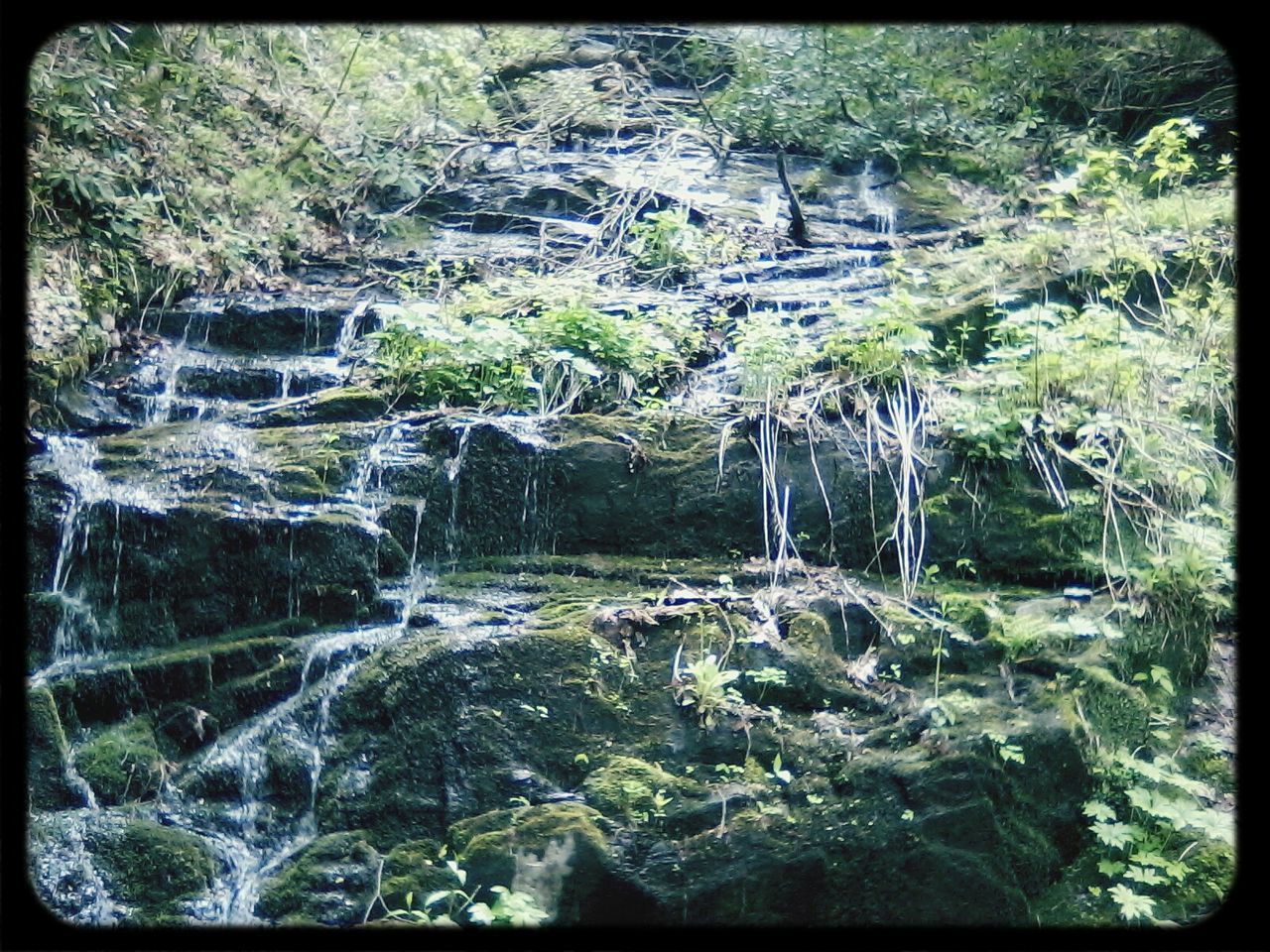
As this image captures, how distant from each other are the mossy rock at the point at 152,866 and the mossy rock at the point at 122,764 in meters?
0.21

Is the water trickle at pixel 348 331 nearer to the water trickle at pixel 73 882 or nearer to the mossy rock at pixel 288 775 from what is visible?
the mossy rock at pixel 288 775

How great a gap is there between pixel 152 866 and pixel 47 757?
0.74 metres

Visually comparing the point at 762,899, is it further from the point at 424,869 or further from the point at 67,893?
the point at 67,893

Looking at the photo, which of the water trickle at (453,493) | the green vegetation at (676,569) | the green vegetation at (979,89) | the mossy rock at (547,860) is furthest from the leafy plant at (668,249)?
the mossy rock at (547,860)

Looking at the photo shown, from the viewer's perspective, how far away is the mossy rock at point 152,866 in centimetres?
417

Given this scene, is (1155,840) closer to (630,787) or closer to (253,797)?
(630,787)

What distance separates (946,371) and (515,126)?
6.64 meters

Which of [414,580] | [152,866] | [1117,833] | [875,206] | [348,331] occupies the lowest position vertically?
[152,866]

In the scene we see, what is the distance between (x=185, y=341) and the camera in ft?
24.1

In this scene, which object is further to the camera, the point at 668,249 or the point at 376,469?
the point at 668,249

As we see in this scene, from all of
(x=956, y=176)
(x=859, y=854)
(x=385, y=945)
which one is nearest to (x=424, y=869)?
(x=385, y=945)

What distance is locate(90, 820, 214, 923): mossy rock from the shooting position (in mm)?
4172

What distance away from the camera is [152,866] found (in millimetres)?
4219

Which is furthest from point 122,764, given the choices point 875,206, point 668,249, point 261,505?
point 875,206
